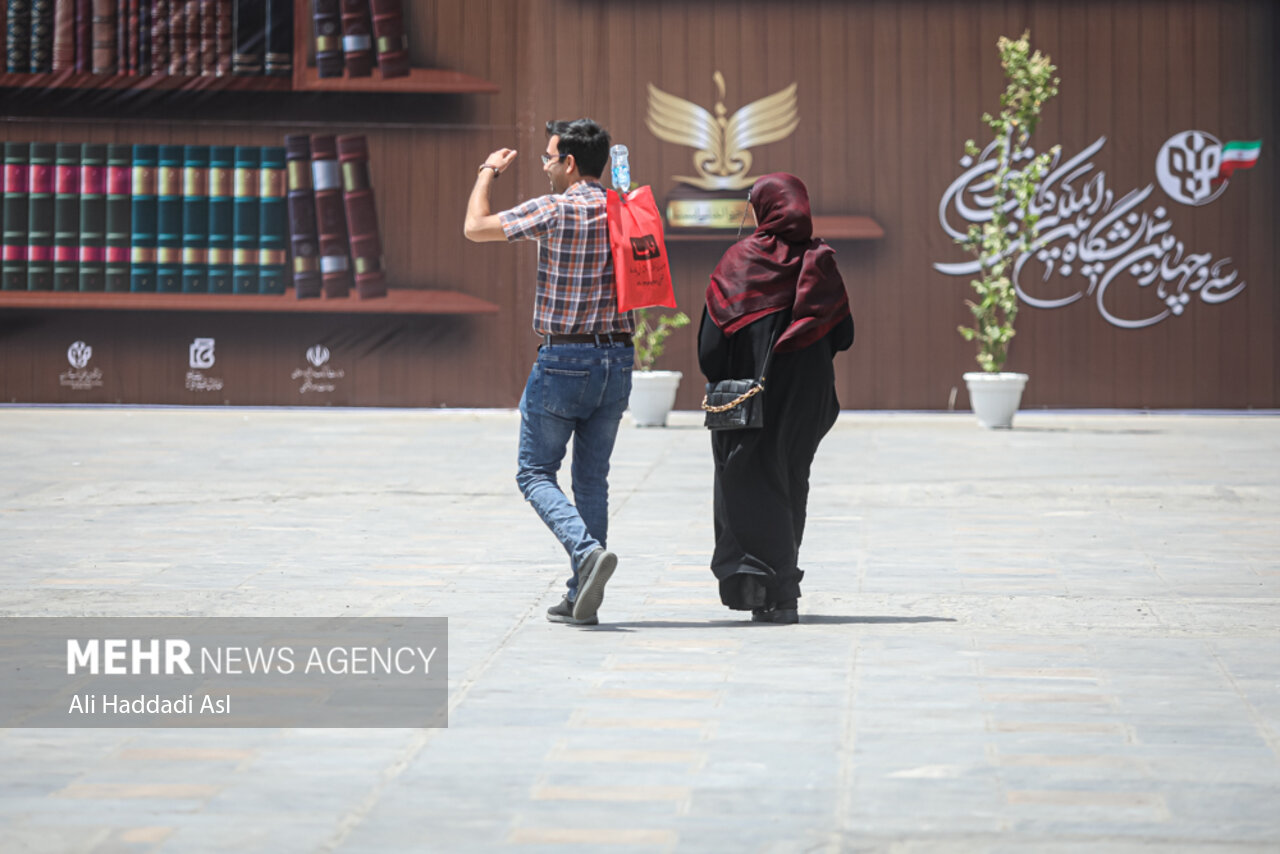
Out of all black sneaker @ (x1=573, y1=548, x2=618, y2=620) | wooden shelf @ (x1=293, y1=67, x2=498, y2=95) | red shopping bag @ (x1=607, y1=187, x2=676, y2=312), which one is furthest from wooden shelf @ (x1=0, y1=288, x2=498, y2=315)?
black sneaker @ (x1=573, y1=548, x2=618, y2=620)

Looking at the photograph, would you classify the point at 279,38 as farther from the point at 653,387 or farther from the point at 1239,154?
the point at 1239,154

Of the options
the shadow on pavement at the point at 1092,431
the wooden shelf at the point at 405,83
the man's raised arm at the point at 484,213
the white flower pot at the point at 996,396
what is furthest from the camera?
the wooden shelf at the point at 405,83

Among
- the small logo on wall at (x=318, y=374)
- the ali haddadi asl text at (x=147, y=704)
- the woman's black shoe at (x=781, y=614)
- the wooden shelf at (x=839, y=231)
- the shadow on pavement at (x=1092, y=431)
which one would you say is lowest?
the shadow on pavement at (x=1092, y=431)

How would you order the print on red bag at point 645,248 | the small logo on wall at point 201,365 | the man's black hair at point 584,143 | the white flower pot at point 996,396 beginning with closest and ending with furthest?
the print on red bag at point 645,248, the man's black hair at point 584,143, the white flower pot at point 996,396, the small logo on wall at point 201,365

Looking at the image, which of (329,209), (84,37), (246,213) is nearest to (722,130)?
(329,209)

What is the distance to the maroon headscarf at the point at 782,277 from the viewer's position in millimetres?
6387

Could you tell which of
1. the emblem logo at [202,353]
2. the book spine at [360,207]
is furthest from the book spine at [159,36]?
the emblem logo at [202,353]

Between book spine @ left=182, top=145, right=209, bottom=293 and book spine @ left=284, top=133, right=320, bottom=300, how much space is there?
0.68 m

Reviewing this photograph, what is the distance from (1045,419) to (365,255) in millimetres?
5523

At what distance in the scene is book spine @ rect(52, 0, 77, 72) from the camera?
16766 mm

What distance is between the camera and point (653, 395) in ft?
49.0

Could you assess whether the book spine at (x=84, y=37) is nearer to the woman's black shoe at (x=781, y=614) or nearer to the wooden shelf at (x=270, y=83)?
the wooden shelf at (x=270, y=83)

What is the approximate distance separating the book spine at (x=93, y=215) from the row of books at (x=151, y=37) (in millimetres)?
689

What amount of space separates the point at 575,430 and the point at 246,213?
419 inches
